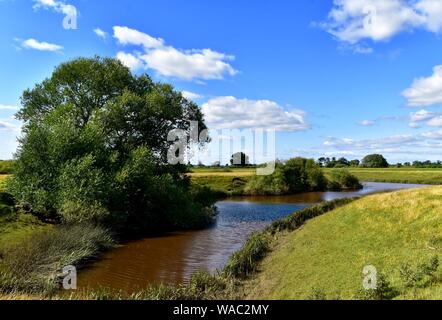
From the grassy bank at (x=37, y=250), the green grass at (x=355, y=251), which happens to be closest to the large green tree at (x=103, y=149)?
the grassy bank at (x=37, y=250)

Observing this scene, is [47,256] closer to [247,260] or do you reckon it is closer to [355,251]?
[247,260]

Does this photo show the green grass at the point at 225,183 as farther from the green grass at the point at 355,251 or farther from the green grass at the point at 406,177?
the green grass at the point at 355,251

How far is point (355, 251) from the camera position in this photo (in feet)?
68.2

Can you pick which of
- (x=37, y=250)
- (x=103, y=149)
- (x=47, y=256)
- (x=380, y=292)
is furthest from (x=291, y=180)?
(x=380, y=292)

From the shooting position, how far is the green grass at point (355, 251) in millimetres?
15953

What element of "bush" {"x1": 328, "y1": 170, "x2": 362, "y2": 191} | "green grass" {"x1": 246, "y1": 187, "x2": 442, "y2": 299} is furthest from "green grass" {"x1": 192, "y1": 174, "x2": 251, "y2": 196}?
"green grass" {"x1": 246, "y1": 187, "x2": 442, "y2": 299}

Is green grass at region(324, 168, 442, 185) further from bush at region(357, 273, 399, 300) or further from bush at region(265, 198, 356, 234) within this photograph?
bush at region(357, 273, 399, 300)

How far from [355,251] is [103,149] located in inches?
990

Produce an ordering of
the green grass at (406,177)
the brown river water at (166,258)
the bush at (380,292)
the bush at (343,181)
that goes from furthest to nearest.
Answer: the green grass at (406,177), the bush at (343,181), the brown river water at (166,258), the bush at (380,292)

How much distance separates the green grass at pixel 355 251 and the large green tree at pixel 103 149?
46.9 ft
